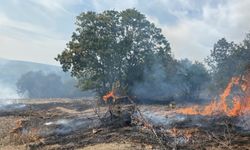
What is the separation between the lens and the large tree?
40.6 metres

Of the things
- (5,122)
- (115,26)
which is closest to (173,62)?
(115,26)

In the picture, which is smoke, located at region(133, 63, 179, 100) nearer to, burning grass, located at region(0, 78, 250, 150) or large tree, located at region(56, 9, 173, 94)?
A: large tree, located at region(56, 9, 173, 94)

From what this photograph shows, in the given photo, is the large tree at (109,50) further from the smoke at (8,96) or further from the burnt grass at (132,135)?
the burnt grass at (132,135)

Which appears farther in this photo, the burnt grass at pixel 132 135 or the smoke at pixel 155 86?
the smoke at pixel 155 86

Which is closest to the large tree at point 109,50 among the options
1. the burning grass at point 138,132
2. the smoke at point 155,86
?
the smoke at point 155,86

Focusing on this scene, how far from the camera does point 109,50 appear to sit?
3997cm

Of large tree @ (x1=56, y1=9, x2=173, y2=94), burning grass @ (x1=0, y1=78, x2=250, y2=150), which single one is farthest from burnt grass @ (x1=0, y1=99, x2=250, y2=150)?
large tree @ (x1=56, y1=9, x2=173, y2=94)

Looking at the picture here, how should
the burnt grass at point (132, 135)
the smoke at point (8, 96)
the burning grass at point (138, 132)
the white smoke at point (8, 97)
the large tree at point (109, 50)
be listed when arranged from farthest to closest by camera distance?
the smoke at point (8, 96), the white smoke at point (8, 97), the large tree at point (109, 50), the burning grass at point (138, 132), the burnt grass at point (132, 135)

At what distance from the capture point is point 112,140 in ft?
52.2

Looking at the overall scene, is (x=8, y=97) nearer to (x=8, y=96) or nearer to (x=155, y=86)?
(x=8, y=96)

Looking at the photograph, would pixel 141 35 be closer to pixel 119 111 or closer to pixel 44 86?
pixel 119 111

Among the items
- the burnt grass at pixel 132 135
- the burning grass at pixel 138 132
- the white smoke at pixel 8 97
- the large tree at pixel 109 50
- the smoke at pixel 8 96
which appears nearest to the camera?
the burnt grass at pixel 132 135

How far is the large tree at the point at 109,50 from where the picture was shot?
40562 millimetres

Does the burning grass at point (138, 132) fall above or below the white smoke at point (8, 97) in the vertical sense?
below
